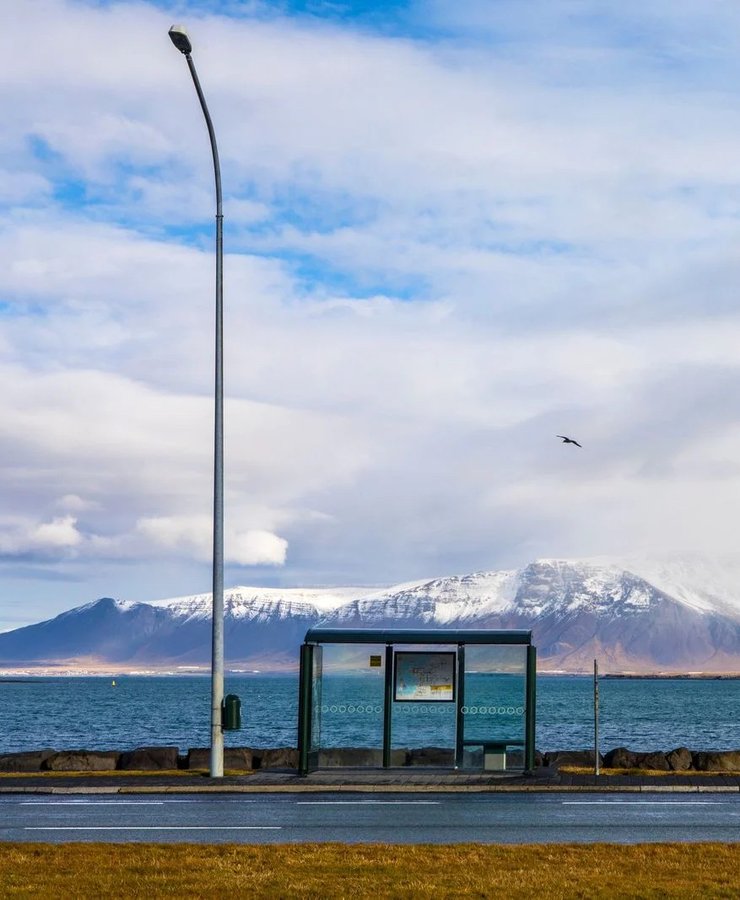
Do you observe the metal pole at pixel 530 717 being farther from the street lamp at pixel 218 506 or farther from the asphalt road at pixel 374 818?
the street lamp at pixel 218 506

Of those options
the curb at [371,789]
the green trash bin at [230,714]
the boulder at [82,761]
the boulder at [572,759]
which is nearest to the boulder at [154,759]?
the boulder at [82,761]

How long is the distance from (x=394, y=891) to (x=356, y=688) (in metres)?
14.4

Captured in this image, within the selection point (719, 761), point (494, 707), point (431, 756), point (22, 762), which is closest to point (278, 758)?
point (431, 756)

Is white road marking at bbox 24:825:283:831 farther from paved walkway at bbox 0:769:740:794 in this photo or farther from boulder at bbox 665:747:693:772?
boulder at bbox 665:747:693:772

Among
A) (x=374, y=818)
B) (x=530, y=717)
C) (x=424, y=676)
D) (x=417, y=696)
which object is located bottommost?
(x=374, y=818)

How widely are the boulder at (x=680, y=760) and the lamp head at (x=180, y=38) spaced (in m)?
17.6

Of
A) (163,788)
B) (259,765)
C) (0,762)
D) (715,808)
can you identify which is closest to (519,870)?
(715,808)

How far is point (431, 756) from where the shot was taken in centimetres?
2661

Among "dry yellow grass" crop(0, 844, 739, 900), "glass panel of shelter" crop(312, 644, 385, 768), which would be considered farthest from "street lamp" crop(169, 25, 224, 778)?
"dry yellow grass" crop(0, 844, 739, 900)

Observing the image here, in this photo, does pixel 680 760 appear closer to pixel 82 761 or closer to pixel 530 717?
pixel 530 717

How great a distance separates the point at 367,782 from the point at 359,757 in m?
2.92

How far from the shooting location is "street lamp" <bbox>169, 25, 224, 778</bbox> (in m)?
24.8

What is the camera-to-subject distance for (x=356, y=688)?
26875 millimetres

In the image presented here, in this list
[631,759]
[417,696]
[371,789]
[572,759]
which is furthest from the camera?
[631,759]
